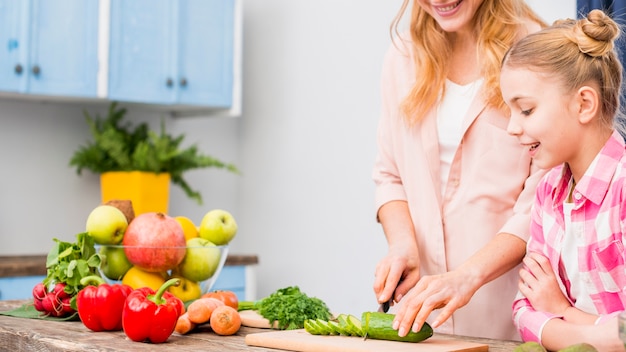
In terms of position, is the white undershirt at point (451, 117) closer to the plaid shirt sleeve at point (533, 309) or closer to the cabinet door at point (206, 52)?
the plaid shirt sleeve at point (533, 309)

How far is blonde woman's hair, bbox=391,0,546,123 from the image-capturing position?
191 cm

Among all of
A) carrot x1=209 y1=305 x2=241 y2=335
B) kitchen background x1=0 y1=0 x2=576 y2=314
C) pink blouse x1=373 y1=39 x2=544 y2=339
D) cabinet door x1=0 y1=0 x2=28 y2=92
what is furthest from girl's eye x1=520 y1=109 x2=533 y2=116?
cabinet door x1=0 y1=0 x2=28 y2=92

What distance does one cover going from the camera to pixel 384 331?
4.70 ft

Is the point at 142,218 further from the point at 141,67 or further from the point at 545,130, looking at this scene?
the point at 141,67

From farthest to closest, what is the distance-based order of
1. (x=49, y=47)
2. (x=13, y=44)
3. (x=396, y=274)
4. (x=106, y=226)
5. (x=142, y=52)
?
(x=142, y=52)
(x=49, y=47)
(x=13, y=44)
(x=106, y=226)
(x=396, y=274)

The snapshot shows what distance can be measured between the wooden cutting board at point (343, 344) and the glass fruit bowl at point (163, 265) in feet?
1.34

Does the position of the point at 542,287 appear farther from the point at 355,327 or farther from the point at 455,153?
the point at 455,153

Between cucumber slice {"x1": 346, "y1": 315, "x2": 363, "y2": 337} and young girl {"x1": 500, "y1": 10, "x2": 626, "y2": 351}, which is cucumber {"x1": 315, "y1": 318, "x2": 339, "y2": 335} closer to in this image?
cucumber slice {"x1": 346, "y1": 315, "x2": 363, "y2": 337}

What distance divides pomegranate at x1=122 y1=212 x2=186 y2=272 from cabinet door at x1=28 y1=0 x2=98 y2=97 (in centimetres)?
183

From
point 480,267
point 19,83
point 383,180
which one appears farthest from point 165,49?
point 480,267

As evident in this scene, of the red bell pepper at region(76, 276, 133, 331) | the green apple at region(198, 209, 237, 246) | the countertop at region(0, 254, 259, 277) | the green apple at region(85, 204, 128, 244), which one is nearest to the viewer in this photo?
the red bell pepper at region(76, 276, 133, 331)

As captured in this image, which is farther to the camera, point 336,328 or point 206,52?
point 206,52

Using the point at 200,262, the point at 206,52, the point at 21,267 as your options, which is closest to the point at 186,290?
the point at 200,262

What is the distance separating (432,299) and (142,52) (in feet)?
8.45
